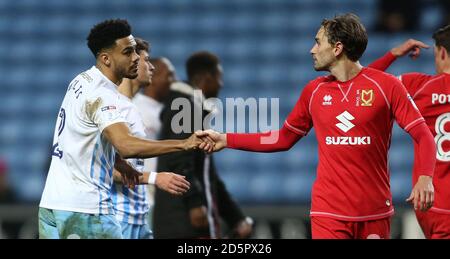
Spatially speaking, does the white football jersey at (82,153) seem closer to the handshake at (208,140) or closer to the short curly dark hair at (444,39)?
the handshake at (208,140)

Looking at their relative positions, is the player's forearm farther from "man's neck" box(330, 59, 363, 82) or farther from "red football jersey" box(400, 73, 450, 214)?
"red football jersey" box(400, 73, 450, 214)

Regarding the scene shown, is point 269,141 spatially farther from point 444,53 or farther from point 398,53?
point 444,53

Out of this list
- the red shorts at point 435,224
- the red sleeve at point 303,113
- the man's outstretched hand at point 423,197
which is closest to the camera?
the man's outstretched hand at point 423,197

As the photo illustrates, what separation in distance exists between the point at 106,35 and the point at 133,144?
0.77 metres

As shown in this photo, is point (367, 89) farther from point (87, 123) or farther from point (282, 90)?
point (282, 90)

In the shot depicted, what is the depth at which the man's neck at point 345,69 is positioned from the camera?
17.2 feet

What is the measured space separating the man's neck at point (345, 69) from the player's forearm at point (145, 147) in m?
0.95

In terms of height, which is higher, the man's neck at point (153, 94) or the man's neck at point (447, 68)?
the man's neck at point (447, 68)

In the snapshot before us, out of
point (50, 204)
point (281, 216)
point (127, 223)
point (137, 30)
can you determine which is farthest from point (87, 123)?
point (137, 30)

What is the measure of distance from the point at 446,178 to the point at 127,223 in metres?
2.10

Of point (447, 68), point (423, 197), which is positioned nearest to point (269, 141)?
point (423, 197)

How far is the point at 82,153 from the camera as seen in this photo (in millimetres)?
5148

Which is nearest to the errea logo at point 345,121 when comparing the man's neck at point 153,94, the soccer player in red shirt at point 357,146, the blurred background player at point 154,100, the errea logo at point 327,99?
the soccer player in red shirt at point 357,146

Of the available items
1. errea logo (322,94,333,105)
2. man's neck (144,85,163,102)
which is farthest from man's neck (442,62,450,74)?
man's neck (144,85,163,102)
